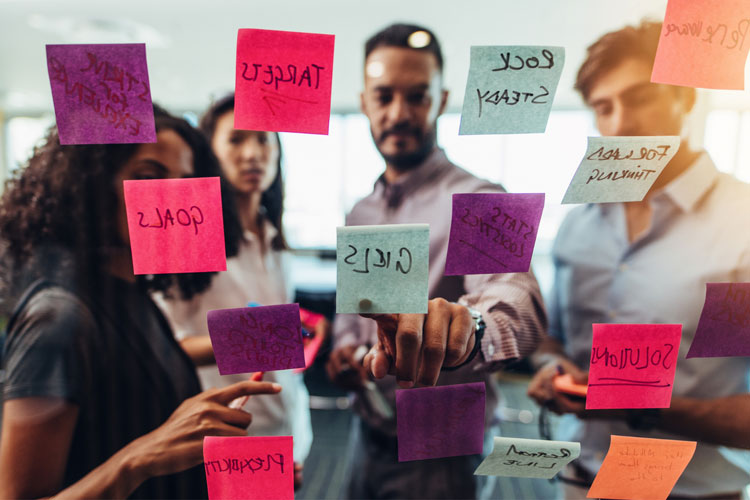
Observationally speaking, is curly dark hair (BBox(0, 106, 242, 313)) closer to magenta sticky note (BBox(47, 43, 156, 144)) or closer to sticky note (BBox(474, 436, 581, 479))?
magenta sticky note (BBox(47, 43, 156, 144))

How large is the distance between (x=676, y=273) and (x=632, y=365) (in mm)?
199

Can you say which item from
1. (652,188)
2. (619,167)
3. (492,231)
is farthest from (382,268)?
(652,188)

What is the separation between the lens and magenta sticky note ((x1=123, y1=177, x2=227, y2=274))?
391 mm

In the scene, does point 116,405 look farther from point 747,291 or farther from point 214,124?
point 747,291

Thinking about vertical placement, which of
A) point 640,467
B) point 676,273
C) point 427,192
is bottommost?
point 640,467

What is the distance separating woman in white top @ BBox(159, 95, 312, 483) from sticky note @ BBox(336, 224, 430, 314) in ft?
0.89

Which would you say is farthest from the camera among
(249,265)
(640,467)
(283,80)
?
(249,265)

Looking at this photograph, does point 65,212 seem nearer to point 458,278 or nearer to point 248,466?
point 248,466

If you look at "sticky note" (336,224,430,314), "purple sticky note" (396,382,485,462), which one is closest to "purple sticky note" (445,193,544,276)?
"sticky note" (336,224,430,314)

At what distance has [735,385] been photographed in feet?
1.86

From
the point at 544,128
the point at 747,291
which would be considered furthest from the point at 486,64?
the point at 747,291

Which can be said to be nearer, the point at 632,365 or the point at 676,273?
the point at 632,365

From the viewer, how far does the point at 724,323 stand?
0.47 metres

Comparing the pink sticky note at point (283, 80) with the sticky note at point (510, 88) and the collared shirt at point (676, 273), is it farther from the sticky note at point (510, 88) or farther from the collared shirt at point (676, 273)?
the collared shirt at point (676, 273)
